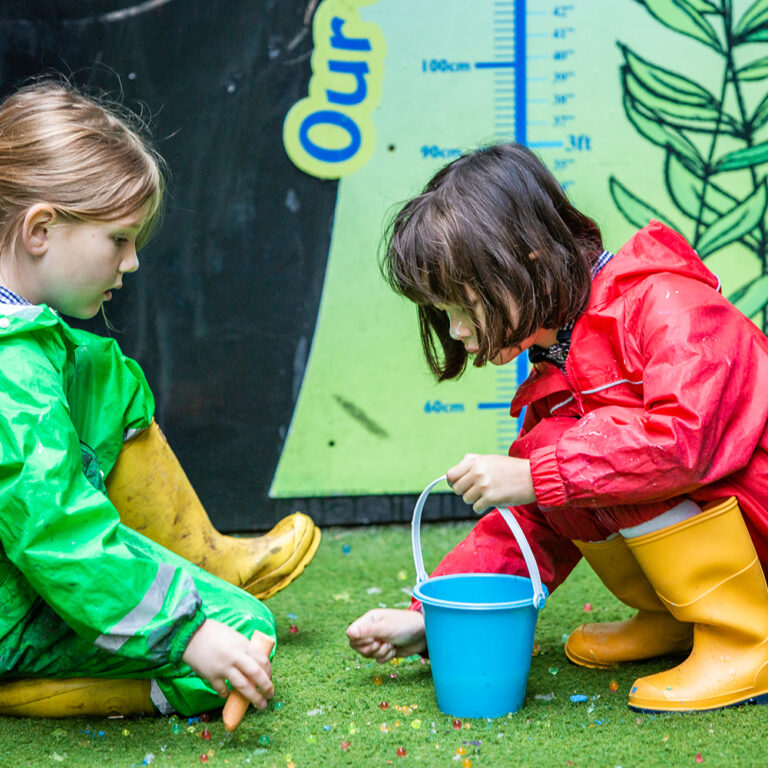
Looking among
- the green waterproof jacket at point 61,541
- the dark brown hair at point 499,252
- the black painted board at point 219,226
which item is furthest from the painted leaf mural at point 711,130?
the green waterproof jacket at point 61,541

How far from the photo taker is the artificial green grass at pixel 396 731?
1089 millimetres

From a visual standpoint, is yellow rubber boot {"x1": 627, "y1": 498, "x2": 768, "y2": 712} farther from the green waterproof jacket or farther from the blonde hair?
the blonde hair

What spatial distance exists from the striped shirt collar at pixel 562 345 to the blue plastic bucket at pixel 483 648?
10.3 inches

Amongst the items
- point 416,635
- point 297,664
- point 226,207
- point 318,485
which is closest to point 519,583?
point 416,635

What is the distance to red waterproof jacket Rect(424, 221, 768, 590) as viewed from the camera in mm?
1134

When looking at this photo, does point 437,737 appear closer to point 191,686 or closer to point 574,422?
point 191,686

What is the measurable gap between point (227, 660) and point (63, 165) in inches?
25.1

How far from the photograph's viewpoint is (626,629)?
1.37 meters

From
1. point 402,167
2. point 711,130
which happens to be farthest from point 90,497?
point 711,130

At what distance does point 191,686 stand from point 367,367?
91 centimetres

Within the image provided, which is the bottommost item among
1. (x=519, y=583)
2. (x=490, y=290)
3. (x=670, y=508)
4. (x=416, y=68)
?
(x=519, y=583)

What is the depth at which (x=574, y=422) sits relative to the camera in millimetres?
1332

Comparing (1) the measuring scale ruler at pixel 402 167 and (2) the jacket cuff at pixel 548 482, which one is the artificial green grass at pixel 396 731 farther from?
(1) the measuring scale ruler at pixel 402 167

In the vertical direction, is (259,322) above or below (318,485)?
above
